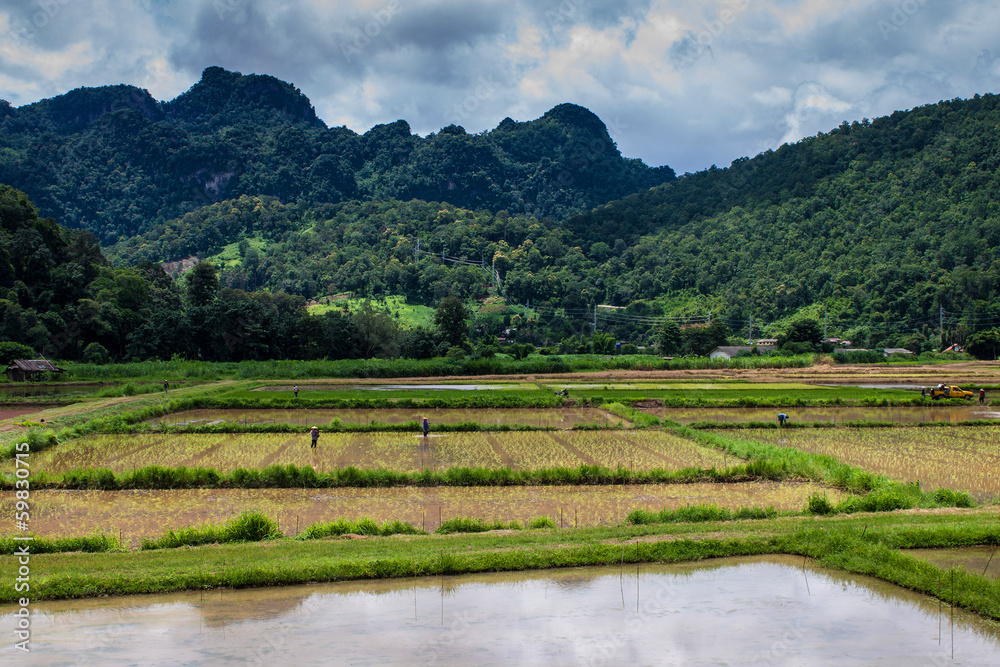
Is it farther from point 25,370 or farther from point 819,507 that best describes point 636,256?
point 819,507

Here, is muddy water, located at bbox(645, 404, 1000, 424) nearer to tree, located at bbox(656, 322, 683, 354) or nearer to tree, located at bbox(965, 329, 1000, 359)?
tree, located at bbox(656, 322, 683, 354)

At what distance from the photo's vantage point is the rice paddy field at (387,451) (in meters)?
21.1

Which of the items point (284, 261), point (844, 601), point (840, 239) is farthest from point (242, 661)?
point (284, 261)

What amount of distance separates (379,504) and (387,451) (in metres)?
7.29

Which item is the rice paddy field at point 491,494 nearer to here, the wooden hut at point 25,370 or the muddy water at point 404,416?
the muddy water at point 404,416

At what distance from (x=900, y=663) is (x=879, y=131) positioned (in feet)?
442

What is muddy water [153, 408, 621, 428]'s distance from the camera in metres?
31.3

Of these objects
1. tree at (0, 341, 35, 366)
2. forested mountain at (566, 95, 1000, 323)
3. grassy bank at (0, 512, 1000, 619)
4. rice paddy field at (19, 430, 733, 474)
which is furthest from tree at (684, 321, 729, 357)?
grassy bank at (0, 512, 1000, 619)

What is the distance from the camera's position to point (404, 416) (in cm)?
A: 3325

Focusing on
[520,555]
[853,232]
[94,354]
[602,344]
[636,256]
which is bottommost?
[520,555]

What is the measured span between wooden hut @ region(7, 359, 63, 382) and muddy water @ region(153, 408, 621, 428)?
20500mm

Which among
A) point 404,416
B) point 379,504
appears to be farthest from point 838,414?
point 379,504

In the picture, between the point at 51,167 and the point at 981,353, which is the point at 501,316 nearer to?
the point at 981,353

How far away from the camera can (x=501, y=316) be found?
318 feet
